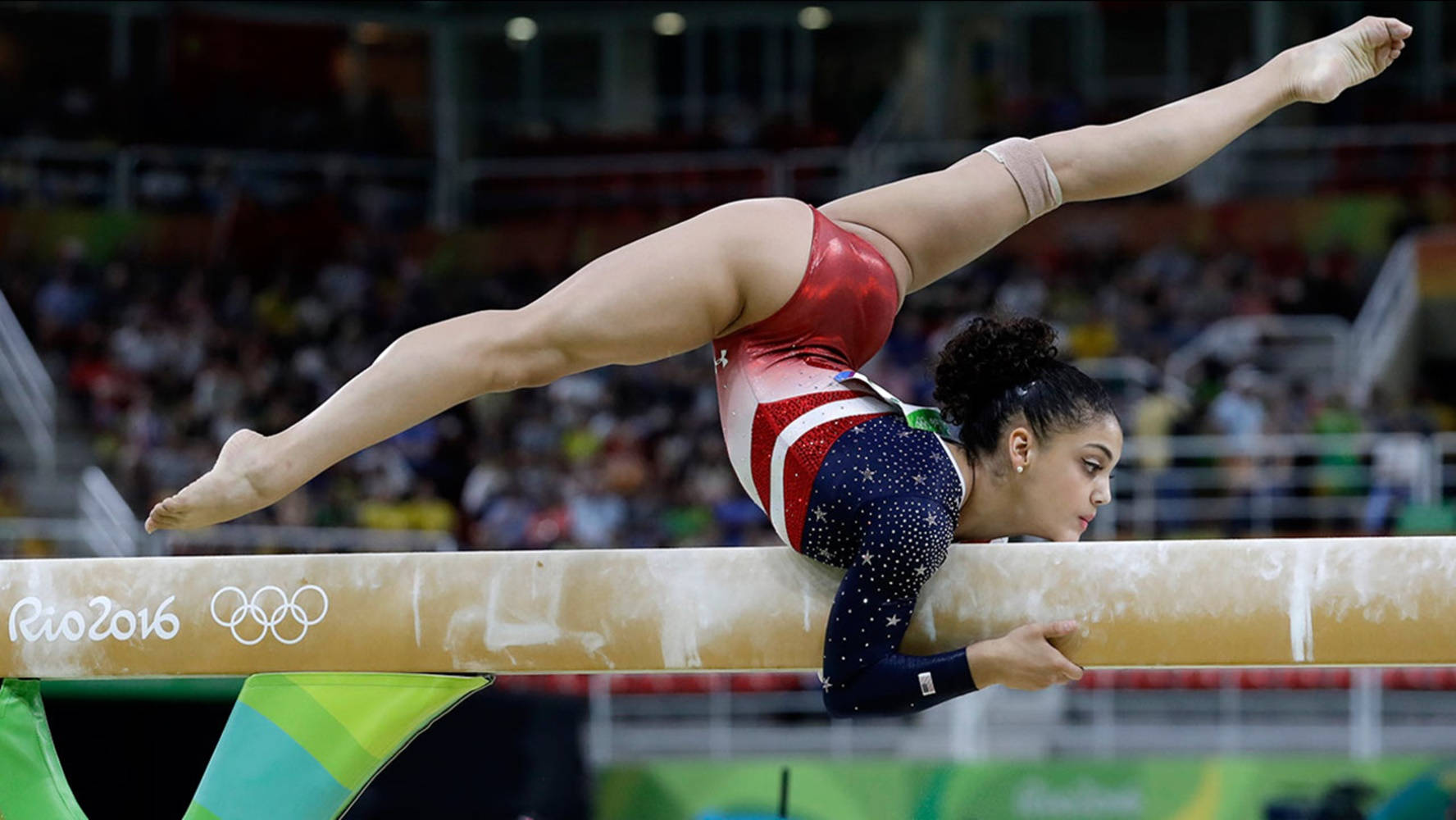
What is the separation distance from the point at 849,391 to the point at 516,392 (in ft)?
36.5

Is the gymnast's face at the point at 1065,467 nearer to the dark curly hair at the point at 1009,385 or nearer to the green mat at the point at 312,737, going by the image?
the dark curly hair at the point at 1009,385

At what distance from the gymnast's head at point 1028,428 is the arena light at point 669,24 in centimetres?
1591

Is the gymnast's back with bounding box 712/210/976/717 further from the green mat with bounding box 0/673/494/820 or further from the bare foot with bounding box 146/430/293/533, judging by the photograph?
the bare foot with bounding box 146/430/293/533

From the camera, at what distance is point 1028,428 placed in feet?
9.48

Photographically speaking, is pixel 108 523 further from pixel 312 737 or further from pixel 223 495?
pixel 223 495

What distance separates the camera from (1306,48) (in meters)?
3.25

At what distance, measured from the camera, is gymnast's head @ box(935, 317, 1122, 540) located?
288 cm

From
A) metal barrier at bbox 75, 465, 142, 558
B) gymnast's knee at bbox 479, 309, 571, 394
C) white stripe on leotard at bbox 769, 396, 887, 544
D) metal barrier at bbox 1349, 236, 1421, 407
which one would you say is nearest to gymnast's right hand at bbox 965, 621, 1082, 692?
white stripe on leotard at bbox 769, 396, 887, 544

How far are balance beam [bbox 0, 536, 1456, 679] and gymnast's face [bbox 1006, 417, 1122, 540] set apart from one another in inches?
3.2

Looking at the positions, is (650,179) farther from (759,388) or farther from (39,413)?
(759,388)

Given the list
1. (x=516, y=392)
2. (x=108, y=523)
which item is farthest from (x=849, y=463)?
(x=516, y=392)

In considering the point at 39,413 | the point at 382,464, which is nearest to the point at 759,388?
the point at 382,464

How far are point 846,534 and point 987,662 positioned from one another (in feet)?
1.05

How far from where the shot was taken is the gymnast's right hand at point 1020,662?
2.70 m
